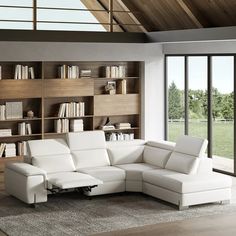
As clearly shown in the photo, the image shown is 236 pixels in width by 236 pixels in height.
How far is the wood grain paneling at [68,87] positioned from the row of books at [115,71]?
18.4 inches

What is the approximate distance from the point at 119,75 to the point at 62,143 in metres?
2.93

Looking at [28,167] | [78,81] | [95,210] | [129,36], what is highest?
[129,36]

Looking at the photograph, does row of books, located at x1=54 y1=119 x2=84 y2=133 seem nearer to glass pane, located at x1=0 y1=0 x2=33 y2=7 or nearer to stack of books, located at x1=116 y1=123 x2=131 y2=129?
stack of books, located at x1=116 y1=123 x2=131 y2=129

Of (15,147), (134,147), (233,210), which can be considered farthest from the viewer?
(15,147)

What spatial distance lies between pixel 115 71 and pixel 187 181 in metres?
4.14

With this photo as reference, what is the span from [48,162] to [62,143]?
0.51m

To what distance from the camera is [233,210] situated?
8.70 metres

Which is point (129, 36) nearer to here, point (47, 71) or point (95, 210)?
point (47, 71)

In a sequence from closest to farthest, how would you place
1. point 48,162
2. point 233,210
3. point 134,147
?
1. point 233,210
2. point 48,162
3. point 134,147

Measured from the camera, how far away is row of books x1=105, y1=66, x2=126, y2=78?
39.9 ft

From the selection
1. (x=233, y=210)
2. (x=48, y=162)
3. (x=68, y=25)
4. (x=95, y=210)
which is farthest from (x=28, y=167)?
(x=68, y=25)

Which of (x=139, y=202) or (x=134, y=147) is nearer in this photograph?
(x=139, y=202)

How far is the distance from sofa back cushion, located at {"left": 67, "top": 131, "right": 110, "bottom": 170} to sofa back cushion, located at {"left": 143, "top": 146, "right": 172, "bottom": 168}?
65cm

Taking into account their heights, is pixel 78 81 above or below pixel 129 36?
below
